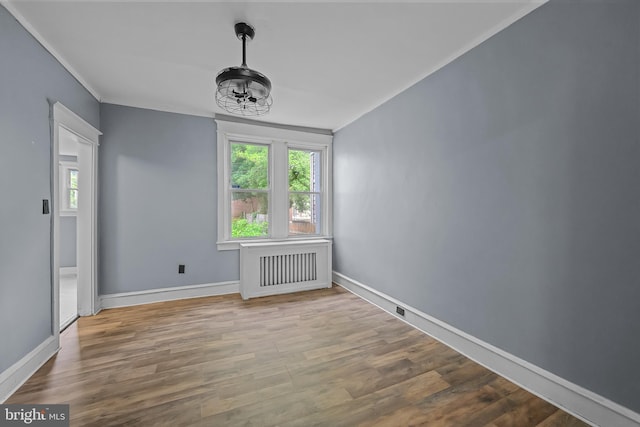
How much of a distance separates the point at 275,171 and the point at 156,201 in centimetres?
163

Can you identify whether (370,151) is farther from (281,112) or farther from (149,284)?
(149,284)

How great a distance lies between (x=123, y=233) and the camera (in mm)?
3244

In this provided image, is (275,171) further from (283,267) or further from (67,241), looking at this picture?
(67,241)

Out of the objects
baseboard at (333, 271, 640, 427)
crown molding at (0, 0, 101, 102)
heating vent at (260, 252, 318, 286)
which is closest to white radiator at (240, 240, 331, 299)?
heating vent at (260, 252, 318, 286)

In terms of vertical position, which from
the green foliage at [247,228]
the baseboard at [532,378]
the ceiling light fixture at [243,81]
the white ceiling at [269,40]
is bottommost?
the baseboard at [532,378]

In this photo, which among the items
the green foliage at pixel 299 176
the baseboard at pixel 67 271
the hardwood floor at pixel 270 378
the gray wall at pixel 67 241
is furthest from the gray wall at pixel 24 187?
the gray wall at pixel 67 241

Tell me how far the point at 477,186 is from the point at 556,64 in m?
0.87

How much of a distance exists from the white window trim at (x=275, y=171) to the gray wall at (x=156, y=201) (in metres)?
0.12

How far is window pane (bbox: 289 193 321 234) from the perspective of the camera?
4.29 metres

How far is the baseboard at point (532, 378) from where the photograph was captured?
4.71 ft

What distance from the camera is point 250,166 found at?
3988 mm

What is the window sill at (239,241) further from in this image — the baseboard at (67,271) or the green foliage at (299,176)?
the baseboard at (67,271)

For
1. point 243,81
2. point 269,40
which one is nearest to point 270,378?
point 243,81

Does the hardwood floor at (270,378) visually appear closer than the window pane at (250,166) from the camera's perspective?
Yes
